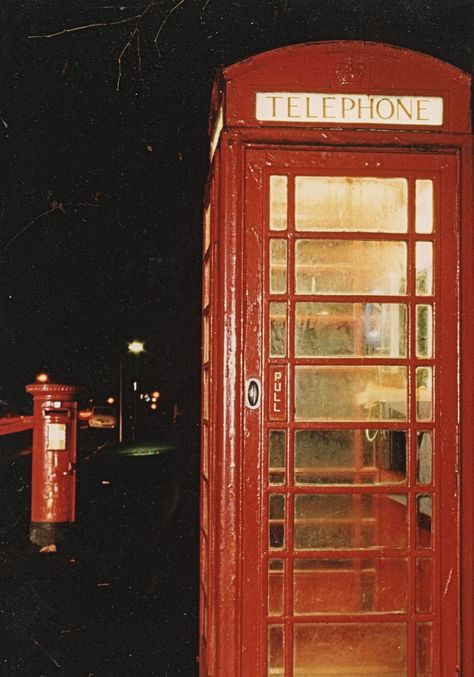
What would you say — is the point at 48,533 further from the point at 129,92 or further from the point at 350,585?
the point at 350,585

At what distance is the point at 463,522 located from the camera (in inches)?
122

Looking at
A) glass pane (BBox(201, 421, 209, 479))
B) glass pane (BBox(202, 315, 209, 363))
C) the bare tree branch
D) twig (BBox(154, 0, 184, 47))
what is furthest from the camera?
the bare tree branch

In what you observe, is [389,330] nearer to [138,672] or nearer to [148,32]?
[138,672]

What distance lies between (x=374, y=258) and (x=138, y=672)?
2.86 metres

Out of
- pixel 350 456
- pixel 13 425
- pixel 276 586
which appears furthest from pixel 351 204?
pixel 13 425

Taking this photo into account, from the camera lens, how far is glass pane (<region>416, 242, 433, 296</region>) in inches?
124

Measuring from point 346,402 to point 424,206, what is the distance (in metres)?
0.97

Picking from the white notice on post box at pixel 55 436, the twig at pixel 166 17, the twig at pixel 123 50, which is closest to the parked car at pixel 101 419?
the white notice on post box at pixel 55 436

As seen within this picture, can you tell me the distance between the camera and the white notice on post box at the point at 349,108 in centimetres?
311

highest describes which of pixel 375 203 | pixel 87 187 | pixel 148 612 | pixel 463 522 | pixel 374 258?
pixel 87 187

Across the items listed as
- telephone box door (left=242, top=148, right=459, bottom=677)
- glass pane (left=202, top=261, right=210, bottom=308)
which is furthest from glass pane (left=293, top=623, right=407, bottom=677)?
glass pane (left=202, top=261, right=210, bottom=308)

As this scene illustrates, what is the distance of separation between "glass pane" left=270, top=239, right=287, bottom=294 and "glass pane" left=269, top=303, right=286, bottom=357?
0.07m

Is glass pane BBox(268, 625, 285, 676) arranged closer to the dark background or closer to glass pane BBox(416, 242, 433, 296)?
glass pane BBox(416, 242, 433, 296)

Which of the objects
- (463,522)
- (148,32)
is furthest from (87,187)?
(463,522)
